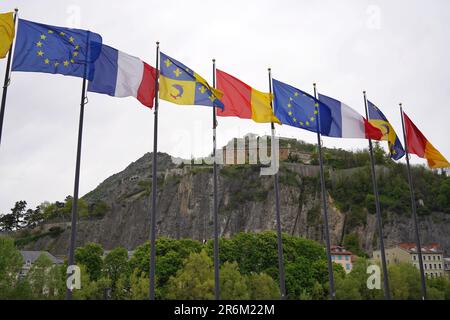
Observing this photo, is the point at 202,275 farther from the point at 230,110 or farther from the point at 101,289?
the point at 230,110

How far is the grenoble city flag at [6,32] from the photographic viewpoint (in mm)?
19609

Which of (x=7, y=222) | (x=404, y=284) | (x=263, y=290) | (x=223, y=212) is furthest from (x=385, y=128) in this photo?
(x=7, y=222)

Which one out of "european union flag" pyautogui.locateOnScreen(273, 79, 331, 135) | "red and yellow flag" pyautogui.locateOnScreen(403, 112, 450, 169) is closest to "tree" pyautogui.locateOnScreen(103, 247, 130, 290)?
"red and yellow flag" pyautogui.locateOnScreen(403, 112, 450, 169)

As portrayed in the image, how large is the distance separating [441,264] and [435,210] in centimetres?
3161

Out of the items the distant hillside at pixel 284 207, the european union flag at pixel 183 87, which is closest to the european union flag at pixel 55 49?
the european union flag at pixel 183 87

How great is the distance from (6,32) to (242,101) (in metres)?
11.2

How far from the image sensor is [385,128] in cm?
2978

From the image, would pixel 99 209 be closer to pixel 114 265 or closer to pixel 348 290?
pixel 114 265

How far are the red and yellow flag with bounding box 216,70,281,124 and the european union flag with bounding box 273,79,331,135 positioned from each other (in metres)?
0.65

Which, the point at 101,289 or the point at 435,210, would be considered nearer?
the point at 101,289

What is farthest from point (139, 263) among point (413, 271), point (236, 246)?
point (413, 271)

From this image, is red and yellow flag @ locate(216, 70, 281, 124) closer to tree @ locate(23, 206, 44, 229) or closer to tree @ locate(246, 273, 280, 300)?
tree @ locate(246, 273, 280, 300)

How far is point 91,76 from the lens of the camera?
21.1 meters
